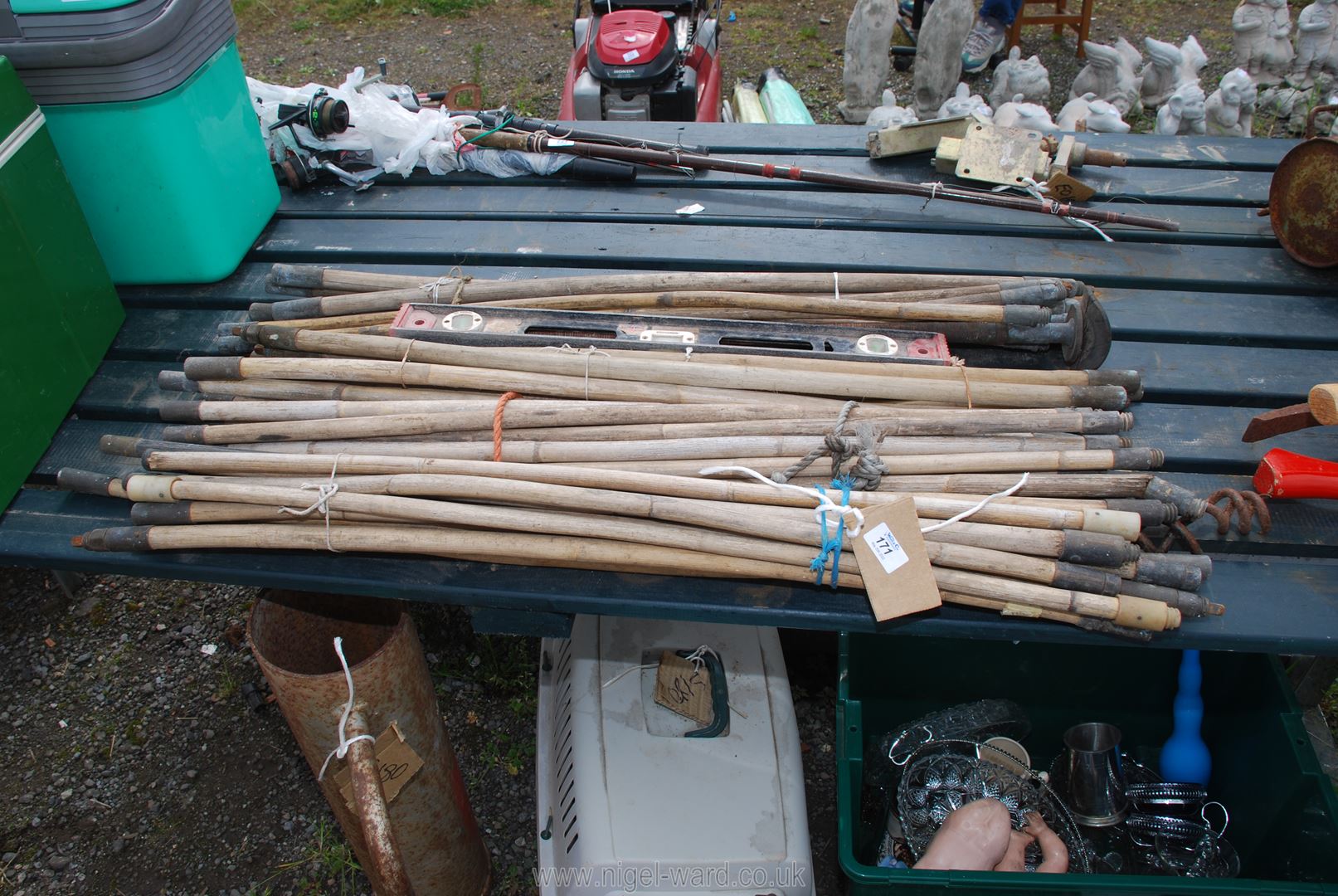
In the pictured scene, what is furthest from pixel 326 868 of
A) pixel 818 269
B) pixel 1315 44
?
pixel 1315 44

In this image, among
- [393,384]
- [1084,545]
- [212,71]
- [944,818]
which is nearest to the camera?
[1084,545]

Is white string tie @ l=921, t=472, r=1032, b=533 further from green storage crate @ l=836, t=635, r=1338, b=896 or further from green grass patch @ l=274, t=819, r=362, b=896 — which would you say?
green grass patch @ l=274, t=819, r=362, b=896

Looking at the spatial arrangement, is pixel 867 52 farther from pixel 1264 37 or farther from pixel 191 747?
pixel 191 747

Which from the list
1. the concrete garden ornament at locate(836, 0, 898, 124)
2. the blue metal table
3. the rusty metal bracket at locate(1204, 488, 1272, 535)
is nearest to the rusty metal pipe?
the blue metal table

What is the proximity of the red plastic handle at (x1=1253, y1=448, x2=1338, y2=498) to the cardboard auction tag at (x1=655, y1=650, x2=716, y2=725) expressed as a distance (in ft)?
5.13

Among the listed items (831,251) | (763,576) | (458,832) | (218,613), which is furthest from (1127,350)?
(218,613)

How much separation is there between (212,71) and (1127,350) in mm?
2908

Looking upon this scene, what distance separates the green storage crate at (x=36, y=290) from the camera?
241 cm

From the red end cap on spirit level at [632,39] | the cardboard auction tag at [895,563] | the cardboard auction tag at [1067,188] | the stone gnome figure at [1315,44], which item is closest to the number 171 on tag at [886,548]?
the cardboard auction tag at [895,563]

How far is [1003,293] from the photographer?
255cm

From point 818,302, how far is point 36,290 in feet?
6.96

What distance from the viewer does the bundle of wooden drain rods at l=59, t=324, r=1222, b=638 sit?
1992 millimetres

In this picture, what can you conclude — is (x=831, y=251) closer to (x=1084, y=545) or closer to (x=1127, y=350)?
(x=1127, y=350)

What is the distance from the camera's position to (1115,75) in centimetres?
656
